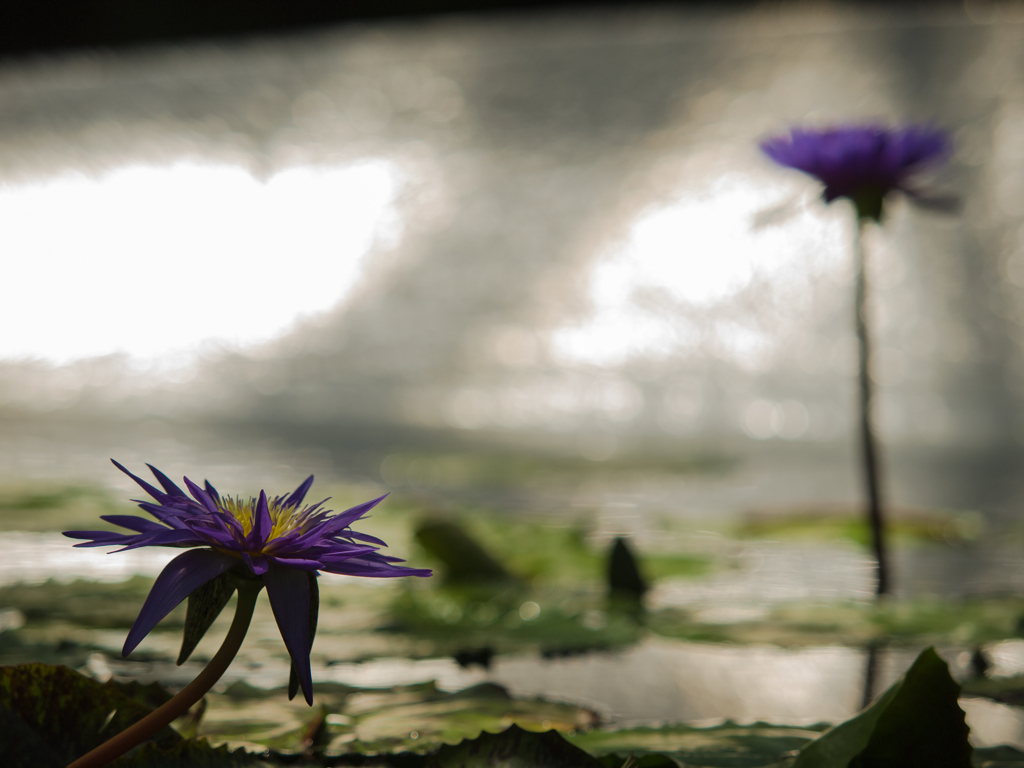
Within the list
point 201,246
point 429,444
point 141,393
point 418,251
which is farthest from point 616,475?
point 201,246

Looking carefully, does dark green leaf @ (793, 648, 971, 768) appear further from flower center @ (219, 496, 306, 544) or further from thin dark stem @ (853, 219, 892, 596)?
thin dark stem @ (853, 219, 892, 596)

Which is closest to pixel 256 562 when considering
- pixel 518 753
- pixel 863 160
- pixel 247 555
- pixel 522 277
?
pixel 247 555

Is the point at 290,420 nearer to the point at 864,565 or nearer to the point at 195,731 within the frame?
the point at 864,565

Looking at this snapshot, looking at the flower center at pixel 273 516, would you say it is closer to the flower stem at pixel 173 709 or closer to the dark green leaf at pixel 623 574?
the flower stem at pixel 173 709

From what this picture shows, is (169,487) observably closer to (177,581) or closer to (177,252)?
(177,581)

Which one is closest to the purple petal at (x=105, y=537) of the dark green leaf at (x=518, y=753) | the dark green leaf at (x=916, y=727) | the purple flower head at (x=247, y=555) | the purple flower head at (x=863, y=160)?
the purple flower head at (x=247, y=555)

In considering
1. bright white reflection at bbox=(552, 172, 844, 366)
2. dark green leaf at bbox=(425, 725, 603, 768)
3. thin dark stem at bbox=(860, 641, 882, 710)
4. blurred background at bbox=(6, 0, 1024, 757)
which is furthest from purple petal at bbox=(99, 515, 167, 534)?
bright white reflection at bbox=(552, 172, 844, 366)
